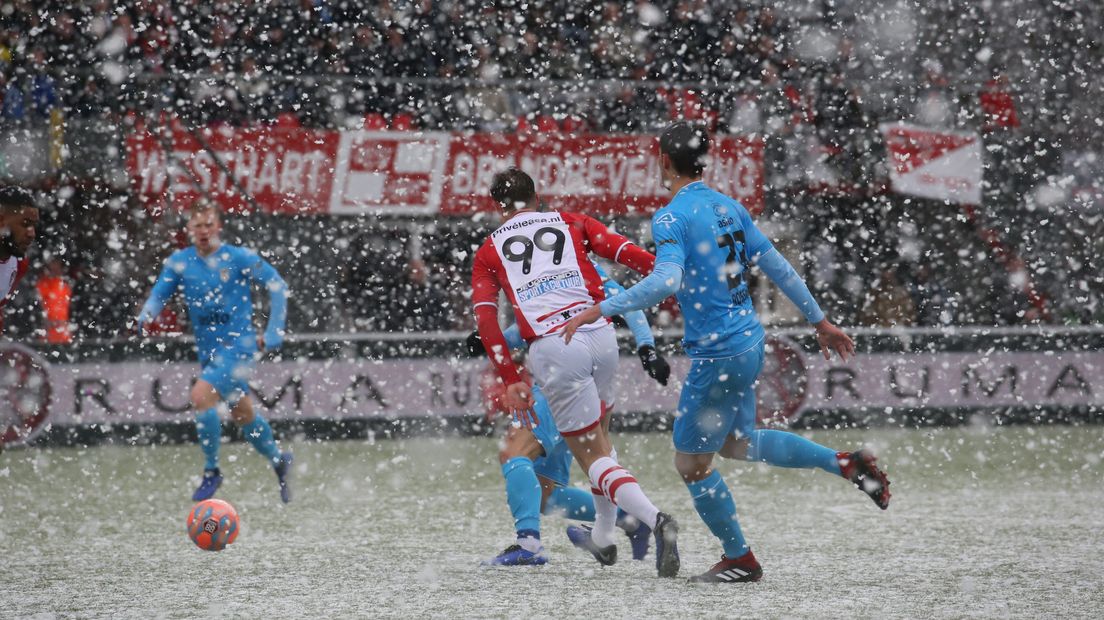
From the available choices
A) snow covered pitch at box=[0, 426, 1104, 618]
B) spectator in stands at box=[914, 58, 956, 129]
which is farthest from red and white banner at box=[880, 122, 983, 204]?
snow covered pitch at box=[0, 426, 1104, 618]

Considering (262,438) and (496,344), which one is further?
(262,438)

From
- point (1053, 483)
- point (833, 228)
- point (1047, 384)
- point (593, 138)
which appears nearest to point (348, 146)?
point (593, 138)

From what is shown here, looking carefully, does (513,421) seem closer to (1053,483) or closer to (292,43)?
(1053,483)

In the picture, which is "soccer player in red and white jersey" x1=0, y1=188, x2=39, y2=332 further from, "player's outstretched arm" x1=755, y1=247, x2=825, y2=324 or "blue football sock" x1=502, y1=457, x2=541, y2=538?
"player's outstretched arm" x1=755, y1=247, x2=825, y2=324

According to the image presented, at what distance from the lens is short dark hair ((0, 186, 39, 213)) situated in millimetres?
7363

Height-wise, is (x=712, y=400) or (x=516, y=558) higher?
(x=712, y=400)

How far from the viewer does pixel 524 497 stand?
19.7 feet

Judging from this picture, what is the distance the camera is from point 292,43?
53.2 ft

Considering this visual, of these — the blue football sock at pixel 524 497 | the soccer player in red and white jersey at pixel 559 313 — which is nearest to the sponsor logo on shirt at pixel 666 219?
the soccer player in red and white jersey at pixel 559 313

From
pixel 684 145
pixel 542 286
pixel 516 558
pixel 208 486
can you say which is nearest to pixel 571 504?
pixel 516 558

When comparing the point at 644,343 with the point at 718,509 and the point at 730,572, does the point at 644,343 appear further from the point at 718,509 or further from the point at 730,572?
the point at 730,572

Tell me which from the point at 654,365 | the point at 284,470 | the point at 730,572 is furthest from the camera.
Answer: the point at 284,470

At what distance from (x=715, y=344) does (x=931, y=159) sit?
11.6m

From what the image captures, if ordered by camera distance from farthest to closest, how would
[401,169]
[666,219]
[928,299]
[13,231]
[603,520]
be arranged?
1. [928,299]
2. [401,169]
3. [13,231]
4. [603,520]
5. [666,219]
